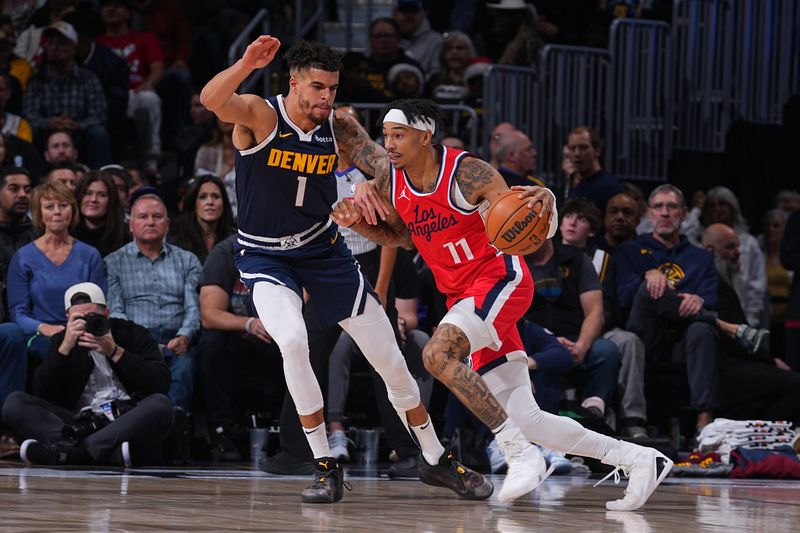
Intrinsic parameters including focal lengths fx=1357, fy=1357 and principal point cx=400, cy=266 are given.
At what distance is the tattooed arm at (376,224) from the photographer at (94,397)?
93.9 inches

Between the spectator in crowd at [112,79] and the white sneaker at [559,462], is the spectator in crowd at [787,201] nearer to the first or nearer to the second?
the white sneaker at [559,462]

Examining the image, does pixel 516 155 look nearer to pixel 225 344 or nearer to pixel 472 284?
pixel 225 344

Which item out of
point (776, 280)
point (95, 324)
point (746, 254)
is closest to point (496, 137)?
point (746, 254)

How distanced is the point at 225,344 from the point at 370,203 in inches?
122

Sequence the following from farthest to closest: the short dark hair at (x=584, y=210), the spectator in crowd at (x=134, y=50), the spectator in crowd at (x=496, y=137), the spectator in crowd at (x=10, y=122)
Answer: the spectator in crowd at (x=134, y=50)
the spectator in crowd at (x=10, y=122)
the spectator in crowd at (x=496, y=137)
the short dark hair at (x=584, y=210)

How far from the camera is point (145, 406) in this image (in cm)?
822

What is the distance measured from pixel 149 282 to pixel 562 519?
455cm

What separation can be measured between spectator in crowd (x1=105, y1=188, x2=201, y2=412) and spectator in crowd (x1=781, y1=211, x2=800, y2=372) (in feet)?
14.9

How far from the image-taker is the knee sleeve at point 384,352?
21.3 ft

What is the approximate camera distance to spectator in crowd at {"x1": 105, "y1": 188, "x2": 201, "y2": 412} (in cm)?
932

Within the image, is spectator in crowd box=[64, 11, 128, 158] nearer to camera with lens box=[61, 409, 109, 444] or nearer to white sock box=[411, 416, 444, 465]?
camera with lens box=[61, 409, 109, 444]

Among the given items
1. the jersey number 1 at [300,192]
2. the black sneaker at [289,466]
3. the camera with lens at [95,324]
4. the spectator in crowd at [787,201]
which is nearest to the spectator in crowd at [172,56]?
the camera with lens at [95,324]

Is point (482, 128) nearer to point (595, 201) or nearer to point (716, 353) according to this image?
point (595, 201)

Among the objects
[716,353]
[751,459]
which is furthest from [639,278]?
[751,459]
